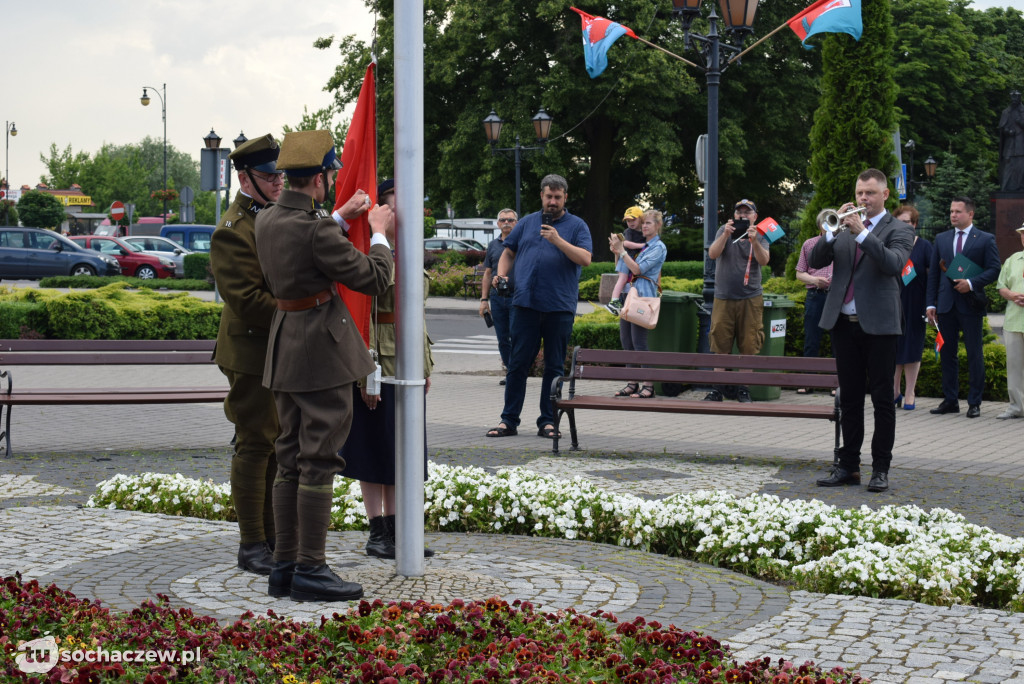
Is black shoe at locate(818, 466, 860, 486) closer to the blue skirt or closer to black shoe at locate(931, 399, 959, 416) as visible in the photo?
the blue skirt

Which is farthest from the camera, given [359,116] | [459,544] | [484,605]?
[459,544]

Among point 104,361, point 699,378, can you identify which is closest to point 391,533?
point 699,378

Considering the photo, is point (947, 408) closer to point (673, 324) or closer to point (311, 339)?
point (673, 324)

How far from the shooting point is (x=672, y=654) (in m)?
3.81

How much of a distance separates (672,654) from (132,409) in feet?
30.0

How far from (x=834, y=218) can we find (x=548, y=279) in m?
2.44

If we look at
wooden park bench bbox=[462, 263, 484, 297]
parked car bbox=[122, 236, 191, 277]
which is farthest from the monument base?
parked car bbox=[122, 236, 191, 277]

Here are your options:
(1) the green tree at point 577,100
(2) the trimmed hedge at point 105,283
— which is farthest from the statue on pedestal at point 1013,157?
(2) the trimmed hedge at point 105,283

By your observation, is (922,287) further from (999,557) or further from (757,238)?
(999,557)

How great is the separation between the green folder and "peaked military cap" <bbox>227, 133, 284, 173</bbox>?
8.16 meters

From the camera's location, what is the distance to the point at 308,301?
4.73 meters

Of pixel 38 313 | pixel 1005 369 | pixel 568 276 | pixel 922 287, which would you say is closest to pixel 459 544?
pixel 568 276

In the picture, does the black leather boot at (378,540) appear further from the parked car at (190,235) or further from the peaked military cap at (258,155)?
the parked car at (190,235)

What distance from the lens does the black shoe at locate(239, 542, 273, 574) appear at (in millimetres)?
5165
